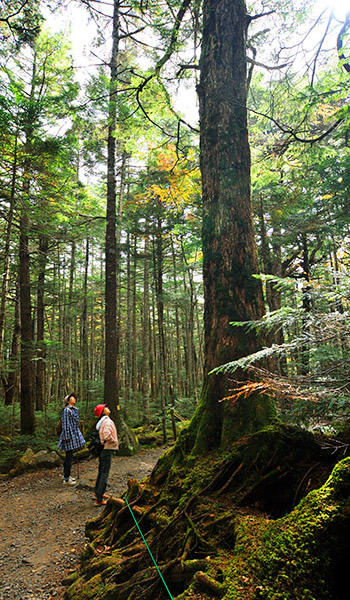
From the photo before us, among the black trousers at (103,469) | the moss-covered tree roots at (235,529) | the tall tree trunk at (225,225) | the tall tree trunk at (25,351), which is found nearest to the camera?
the moss-covered tree roots at (235,529)

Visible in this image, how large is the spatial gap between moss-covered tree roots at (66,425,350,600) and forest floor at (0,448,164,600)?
2.62 ft

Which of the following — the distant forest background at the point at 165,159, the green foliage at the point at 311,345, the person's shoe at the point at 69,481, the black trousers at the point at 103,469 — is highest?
the distant forest background at the point at 165,159

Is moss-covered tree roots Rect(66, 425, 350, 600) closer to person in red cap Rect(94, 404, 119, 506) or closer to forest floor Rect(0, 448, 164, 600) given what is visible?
forest floor Rect(0, 448, 164, 600)

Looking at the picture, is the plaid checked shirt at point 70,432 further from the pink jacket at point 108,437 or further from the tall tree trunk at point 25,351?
the tall tree trunk at point 25,351

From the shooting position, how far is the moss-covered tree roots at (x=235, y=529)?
4.59 ft

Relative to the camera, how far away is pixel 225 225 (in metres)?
3.59

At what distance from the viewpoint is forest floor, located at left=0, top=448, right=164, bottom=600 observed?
3.49m

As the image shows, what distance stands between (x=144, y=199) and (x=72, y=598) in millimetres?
11651

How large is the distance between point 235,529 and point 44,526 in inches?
180

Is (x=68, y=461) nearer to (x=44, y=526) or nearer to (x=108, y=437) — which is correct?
(x=44, y=526)

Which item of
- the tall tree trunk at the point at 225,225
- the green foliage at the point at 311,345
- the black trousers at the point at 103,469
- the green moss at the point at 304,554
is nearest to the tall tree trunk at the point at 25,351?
the black trousers at the point at 103,469

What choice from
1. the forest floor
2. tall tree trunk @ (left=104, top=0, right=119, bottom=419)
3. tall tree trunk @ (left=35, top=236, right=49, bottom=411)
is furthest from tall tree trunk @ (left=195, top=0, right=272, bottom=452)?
tall tree trunk @ (left=35, top=236, right=49, bottom=411)

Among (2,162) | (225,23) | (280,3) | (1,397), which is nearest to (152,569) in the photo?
(225,23)

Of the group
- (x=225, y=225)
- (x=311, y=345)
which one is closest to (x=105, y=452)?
(x=311, y=345)
